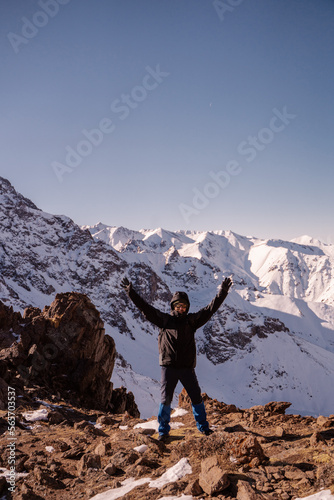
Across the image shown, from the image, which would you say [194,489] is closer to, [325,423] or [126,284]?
[325,423]

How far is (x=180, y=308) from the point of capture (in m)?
6.74

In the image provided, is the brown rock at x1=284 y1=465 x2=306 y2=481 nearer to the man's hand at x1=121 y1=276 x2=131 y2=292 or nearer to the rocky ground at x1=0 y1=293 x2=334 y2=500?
the rocky ground at x1=0 y1=293 x2=334 y2=500

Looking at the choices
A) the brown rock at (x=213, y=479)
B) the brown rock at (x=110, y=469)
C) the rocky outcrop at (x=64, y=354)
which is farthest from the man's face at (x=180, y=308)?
the rocky outcrop at (x=64, y=354)

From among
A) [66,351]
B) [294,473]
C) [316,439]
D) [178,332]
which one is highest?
[178,332]

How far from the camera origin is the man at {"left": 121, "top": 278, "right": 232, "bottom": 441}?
6.59m

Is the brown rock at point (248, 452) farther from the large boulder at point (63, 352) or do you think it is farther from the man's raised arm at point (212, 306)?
the large boulder at point (63, 352)

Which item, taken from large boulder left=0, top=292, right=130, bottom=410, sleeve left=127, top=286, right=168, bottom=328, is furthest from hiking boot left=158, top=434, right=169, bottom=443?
large boulder left=0, top=292, right=130, bottom=410

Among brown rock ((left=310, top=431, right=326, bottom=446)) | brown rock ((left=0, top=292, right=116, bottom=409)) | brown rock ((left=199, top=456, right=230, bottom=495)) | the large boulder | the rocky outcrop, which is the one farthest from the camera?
brown rock ((left=0, top=292, right=116, bottom=409))

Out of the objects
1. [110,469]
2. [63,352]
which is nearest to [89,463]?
[110,469]

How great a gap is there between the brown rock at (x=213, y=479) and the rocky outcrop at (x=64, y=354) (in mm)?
9501

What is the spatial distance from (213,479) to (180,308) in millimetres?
3092

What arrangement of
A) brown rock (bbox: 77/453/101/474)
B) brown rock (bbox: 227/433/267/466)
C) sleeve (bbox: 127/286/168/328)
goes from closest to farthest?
brown rock (bbox: 227/433/267/466) → brown rock (bbox: 77/453/101/474) → sleeve (bbox: 127/286/168/328)

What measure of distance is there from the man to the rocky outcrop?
784 cm

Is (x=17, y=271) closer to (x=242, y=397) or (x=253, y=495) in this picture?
(x=242, y=397)
